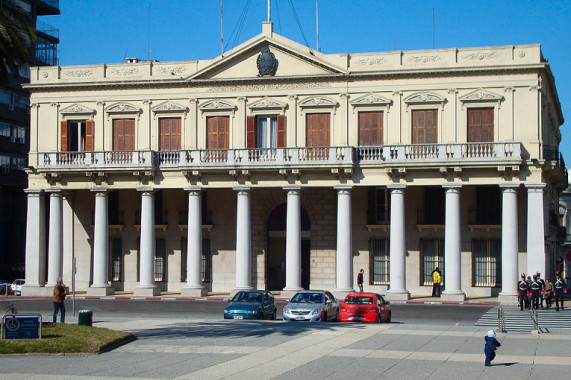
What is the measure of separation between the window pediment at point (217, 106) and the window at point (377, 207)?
9955 millimetres

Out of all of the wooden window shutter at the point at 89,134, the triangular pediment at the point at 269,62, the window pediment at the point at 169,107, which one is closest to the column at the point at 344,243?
A: the triangular pediment at the point at 269,62

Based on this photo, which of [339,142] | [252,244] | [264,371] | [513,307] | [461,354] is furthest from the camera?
[252,244]

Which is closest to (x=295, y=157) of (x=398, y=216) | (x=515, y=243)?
(x=398, y=216)

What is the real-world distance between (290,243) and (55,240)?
1516 centimetres

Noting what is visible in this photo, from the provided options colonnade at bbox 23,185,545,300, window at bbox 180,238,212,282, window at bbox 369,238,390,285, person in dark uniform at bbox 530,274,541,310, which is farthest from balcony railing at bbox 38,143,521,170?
person in dark uniform at bbox 530,274,541,310

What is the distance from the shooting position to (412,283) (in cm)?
5700

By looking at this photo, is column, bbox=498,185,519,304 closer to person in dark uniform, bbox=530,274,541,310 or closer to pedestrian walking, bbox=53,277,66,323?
person in dark uniform, bbox=530,274,541,310

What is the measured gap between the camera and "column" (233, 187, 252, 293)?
56.4m

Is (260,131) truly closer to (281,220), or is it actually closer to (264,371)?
(281,220)

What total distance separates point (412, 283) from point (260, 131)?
42.8ft

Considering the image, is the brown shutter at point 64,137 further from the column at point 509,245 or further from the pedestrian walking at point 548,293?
the pedestrian walking at point 548,293

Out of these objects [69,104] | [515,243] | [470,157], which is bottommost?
[515,243]

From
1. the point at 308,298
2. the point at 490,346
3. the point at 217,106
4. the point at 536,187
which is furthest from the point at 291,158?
the point at 490,346

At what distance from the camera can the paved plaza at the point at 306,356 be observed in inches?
925
